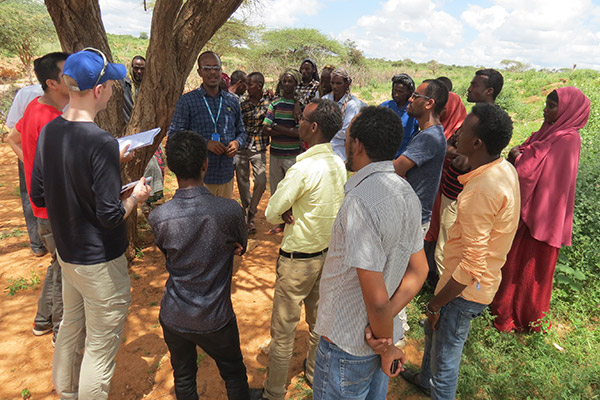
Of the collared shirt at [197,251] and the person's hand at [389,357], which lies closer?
the person's hand at [389,357]

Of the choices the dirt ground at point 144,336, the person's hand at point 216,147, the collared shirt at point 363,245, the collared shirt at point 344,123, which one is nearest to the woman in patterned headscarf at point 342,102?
the collared shirt at point 344,123

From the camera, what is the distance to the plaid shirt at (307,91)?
217 inches

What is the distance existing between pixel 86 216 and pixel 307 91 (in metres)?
4.43

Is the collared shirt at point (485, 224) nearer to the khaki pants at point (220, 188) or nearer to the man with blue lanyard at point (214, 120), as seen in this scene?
the man with blue lanyard at point (214, 120)

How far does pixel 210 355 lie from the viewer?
2.14 metres

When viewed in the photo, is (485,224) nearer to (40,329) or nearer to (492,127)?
(492,127)

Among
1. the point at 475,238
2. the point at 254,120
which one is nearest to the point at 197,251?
the point at 475,238

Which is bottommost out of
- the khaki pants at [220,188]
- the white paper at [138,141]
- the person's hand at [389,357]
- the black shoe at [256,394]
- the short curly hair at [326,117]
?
the black shoe at [256,394]

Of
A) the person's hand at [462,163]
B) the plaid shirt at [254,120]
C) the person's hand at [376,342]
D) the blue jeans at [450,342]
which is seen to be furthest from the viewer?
the plaid shirt at [254,120]

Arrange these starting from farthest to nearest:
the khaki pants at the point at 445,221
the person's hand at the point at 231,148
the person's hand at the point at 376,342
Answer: the person's hand at the point at 231,148, the khaki pants at the point at 445,221, the person's hand at the point at 376,342

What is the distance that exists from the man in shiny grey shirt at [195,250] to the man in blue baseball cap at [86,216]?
1.09ft

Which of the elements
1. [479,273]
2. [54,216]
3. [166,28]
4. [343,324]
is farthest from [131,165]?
[479,273]

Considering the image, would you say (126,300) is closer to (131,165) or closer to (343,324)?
(343,324)

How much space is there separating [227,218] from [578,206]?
14.8ft
